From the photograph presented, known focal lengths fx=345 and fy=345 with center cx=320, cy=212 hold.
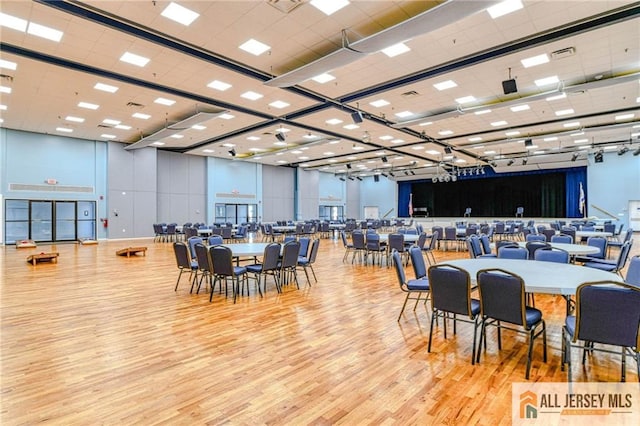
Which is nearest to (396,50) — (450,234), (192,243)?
(192,243)

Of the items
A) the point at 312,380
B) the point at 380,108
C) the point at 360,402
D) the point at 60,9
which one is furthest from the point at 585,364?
the point at 380,108

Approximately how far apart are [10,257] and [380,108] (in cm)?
1301

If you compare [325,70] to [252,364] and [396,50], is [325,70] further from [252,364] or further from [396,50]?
[252,364]

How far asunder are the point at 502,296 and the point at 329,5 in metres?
5.27

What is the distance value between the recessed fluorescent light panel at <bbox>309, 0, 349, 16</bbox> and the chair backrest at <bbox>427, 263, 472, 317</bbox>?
4.72 metres

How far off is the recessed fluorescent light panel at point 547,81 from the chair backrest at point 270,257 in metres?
8.38

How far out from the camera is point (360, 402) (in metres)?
2.56

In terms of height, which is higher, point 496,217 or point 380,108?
point 380,108

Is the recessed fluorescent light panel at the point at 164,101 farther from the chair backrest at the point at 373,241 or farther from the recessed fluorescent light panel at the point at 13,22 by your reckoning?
the chair backrest at the point at 373,241

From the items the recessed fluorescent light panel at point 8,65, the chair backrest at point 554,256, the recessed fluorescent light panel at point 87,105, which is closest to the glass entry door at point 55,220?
the recessed fluorescent light panel at point 87,105

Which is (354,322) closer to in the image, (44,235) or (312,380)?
(312,380)

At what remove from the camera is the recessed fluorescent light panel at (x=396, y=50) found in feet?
23.8

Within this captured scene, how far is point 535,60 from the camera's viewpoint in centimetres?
789

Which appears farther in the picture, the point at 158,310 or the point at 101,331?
the point at 158,310
